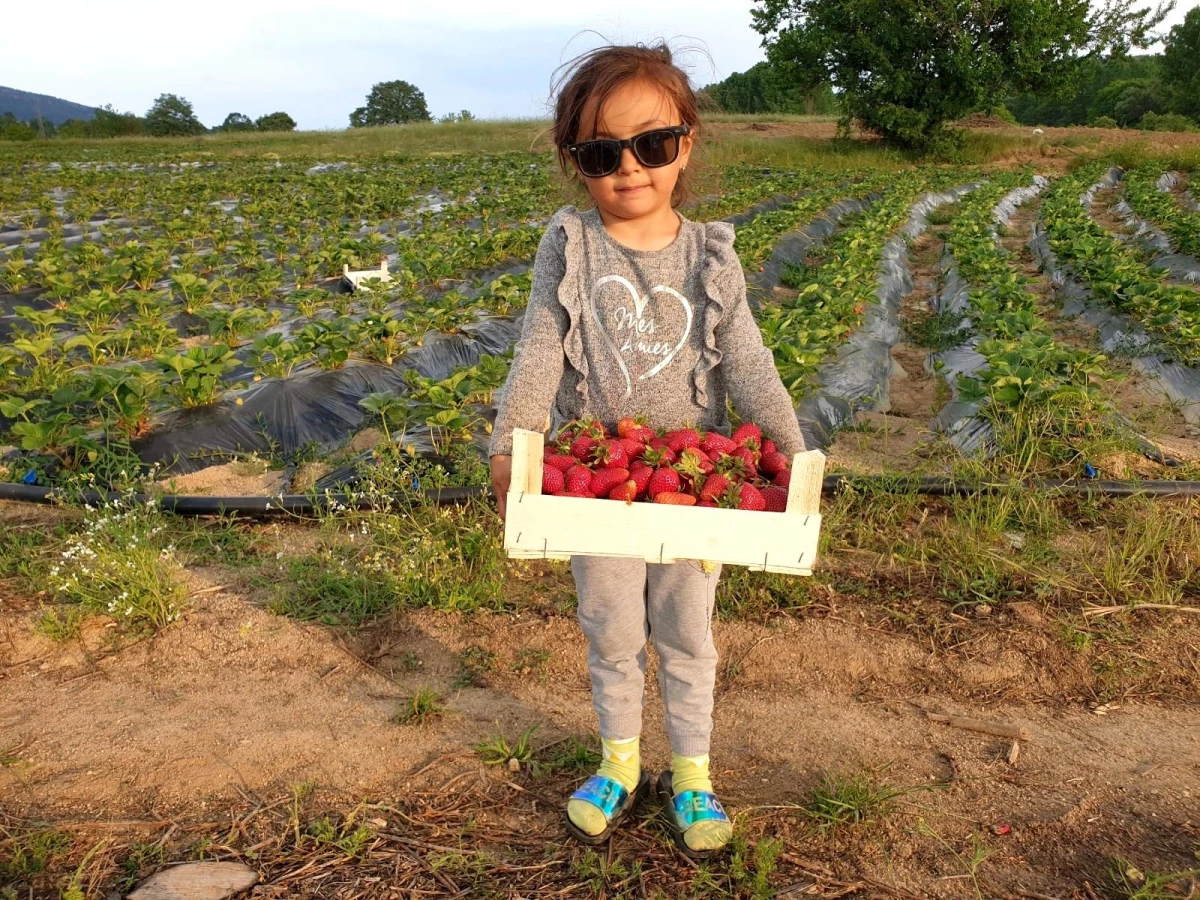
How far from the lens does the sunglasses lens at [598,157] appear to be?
195cm

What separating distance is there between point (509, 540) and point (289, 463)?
11.1 ft

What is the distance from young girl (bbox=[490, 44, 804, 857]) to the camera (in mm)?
2035

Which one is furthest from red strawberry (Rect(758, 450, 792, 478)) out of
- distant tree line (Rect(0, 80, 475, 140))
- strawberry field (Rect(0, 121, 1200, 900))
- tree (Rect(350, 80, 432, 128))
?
tree (Rect(350, 80, 432, 128))

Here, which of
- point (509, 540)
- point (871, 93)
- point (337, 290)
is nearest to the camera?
point (509, 540)

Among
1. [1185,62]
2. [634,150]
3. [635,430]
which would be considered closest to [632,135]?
[634,150]

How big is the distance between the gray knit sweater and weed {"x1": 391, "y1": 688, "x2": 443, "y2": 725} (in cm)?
109

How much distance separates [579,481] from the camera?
1.84m

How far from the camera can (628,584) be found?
211 centimetres

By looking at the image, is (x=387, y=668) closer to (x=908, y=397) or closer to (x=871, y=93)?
(x=908, y=397)

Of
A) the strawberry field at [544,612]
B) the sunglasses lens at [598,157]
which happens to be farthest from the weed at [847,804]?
the sunglasses lens at [598,157]

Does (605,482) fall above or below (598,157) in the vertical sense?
below

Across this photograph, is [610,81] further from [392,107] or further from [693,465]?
[392,107]

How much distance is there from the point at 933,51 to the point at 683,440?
2977 cm

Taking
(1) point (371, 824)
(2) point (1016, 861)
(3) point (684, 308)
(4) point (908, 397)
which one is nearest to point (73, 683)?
(1) point (371, 824)
